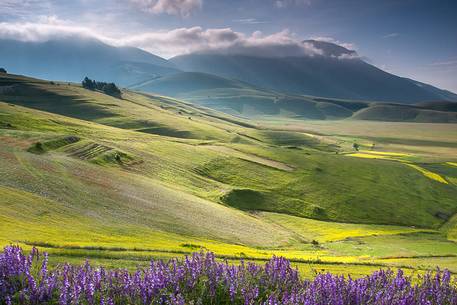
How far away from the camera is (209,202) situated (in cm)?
8450

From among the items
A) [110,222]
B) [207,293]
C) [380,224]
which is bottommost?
[380,224]

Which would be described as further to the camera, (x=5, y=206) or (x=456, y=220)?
(x=456, y=220)

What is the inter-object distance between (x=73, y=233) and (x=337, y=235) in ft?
209

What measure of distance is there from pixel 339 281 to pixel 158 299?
6.74m

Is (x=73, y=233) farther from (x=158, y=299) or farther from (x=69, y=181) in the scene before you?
(x=158, y=299)

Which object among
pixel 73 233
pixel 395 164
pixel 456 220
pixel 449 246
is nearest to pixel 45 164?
pixel 73 233

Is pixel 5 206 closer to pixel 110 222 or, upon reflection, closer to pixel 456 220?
pixel 110 222

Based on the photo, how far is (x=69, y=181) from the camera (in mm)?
60375

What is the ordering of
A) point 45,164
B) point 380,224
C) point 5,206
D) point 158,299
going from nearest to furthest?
point 158,299 < point 5,206 < point 45,164 < point 380,224

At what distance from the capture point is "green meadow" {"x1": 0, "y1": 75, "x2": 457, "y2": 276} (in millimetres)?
41094

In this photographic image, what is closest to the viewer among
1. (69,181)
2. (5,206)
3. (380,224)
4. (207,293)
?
(207,293)

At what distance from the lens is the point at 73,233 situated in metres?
39.3

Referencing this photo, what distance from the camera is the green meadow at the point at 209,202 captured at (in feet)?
135

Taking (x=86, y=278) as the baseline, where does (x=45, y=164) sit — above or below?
below
